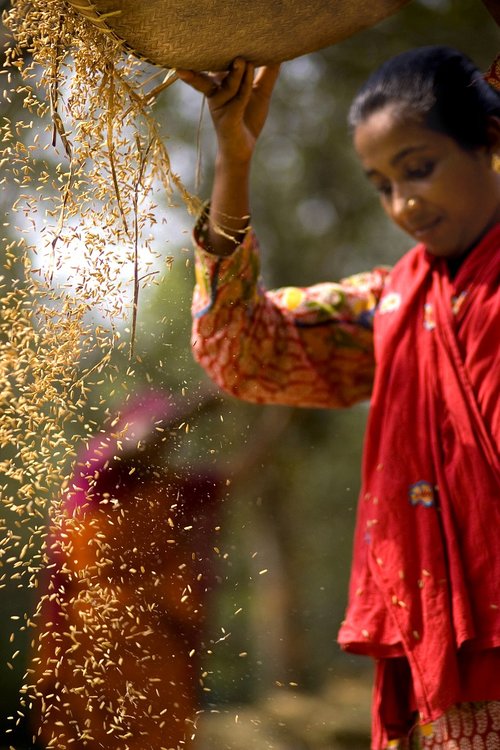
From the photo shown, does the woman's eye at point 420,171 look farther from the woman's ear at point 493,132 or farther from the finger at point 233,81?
the finger at point 233,81

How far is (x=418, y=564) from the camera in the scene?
1427mm

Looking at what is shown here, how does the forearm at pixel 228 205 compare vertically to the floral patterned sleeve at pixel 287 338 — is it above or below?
above

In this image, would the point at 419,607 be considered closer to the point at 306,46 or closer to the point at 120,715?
the point at 120,715

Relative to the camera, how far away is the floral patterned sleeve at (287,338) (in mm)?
1768

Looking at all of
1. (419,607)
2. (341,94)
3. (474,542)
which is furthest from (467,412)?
(341,94)

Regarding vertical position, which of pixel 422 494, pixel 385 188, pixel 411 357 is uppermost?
pixel 385 188

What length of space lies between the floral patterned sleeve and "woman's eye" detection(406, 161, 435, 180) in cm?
30

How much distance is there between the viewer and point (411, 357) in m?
1.55

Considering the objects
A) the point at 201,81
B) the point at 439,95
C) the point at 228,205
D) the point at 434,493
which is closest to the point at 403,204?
the point at 439,95

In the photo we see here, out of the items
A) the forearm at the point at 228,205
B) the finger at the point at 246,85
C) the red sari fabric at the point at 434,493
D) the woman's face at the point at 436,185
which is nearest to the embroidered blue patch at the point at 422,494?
the red sari fabric at the point at 434,493

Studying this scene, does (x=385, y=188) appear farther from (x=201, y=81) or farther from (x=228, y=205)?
(x=201, y=81)

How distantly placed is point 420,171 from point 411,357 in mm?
343

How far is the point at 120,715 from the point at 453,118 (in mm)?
1248

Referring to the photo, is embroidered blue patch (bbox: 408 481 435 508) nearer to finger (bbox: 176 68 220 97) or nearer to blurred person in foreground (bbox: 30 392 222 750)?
blurred person in foreground (bbox: 30 392 222 750)
